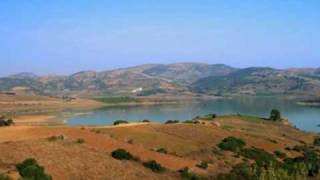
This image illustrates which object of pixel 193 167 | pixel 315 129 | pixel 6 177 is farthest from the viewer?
pixel 315 129

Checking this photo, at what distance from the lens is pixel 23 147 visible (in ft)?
96.6

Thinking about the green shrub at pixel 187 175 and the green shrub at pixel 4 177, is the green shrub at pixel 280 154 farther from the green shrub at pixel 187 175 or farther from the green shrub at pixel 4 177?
the green shrub at pixel 4 177

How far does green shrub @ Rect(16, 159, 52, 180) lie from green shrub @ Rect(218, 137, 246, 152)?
23447mm

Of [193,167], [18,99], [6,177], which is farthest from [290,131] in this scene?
[18,99]

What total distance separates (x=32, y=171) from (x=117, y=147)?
42.2ft

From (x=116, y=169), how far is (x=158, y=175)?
2.54 meters

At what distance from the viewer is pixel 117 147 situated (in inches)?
1439

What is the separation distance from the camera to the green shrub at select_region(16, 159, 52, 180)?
23594 millimetres

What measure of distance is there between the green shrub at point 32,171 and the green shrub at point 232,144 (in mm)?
23447

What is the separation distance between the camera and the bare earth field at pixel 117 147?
27.3m

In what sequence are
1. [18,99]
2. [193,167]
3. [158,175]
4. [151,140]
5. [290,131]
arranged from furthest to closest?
[18,99] → [290,131] → [151,140] → [193,167] → [158,175]

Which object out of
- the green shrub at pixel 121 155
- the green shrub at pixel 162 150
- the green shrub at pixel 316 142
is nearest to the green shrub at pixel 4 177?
the green shrub at pixel 121 155

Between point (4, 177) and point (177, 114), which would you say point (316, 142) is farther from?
point (177, 114)

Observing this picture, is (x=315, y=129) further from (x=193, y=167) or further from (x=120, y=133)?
(x=193, y=167)
